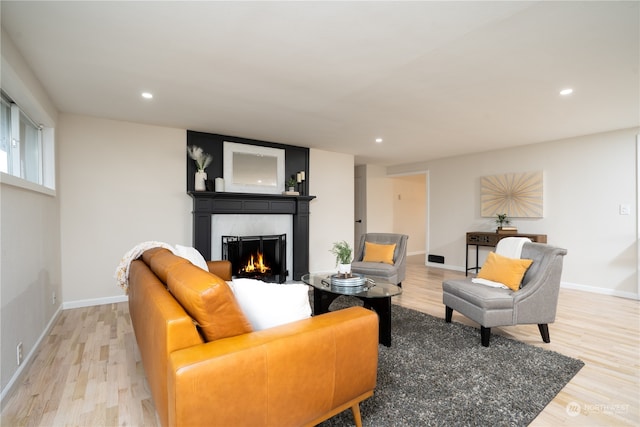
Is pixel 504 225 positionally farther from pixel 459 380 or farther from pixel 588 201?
pixel 459 380

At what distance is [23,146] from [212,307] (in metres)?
2.72

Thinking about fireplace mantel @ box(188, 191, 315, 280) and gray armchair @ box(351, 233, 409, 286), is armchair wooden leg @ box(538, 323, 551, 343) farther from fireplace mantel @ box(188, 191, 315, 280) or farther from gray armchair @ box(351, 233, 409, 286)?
fireplace mantel @ box(188, 191, 315, 280)

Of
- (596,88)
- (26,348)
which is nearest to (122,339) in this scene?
(26,348)

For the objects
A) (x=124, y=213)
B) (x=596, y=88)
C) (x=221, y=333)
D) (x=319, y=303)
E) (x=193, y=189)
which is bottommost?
(x=319, y=303)

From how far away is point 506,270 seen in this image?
2799mm

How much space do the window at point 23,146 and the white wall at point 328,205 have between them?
11.4ft

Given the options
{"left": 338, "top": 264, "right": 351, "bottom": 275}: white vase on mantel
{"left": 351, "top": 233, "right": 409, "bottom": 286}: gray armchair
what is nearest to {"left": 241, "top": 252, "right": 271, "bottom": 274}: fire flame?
{"left": 351, "top": 233, "right": 409, "bottom": 286}: gray armchair

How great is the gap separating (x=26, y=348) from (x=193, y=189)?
2.47 m

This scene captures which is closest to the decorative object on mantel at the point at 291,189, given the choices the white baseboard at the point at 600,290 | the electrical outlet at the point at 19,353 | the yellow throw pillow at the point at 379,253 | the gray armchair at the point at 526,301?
the yellow throw pillow at the point at 379,253

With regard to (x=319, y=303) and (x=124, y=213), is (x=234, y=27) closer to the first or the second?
(x=319, y=303)

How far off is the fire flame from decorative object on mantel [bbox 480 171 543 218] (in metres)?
4.02

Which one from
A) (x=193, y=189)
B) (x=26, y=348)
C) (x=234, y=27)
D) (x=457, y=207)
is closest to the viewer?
(x=234, y=27)

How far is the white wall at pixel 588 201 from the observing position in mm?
4137

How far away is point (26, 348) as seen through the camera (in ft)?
7.29
